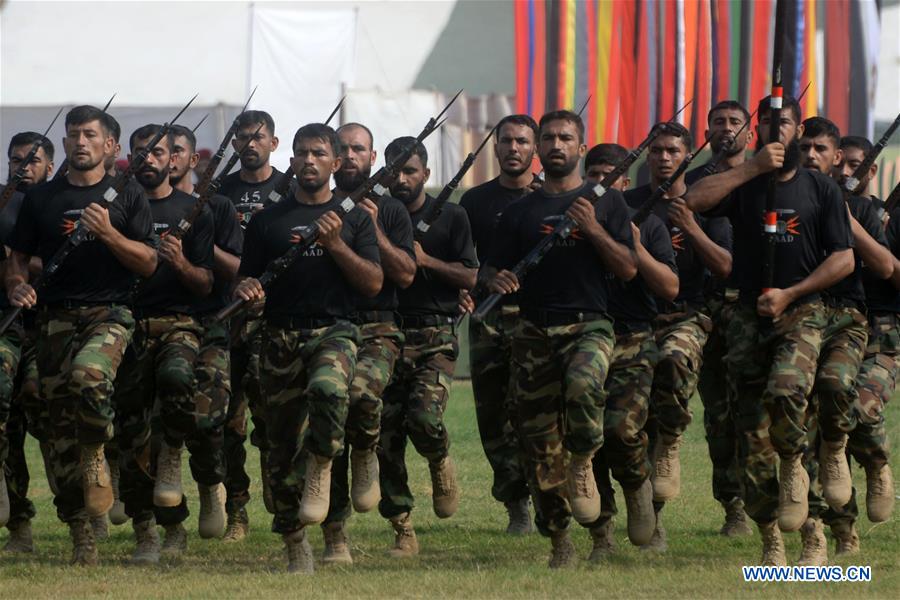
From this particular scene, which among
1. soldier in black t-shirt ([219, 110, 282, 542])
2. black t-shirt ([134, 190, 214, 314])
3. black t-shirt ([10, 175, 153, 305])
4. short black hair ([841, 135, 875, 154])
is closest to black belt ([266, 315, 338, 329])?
black t-shirt ([10, 175, 153, 305])

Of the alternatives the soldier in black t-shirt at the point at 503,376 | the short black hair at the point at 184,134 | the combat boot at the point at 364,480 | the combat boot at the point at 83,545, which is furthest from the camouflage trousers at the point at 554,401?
the short black hair at the point at 184,134

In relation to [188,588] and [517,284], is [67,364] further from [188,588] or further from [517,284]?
[517,284]

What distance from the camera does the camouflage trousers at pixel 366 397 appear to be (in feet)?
34.8

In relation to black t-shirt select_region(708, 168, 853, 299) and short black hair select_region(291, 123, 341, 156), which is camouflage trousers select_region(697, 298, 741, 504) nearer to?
black t-shirt select_region(708, 168, 853, 299)

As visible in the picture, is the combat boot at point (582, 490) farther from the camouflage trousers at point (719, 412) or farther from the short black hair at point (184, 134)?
the short black hair at point (184, 134)

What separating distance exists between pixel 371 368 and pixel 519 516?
2.11 metres

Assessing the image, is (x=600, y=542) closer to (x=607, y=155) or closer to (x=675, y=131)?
(x=607, y=155)

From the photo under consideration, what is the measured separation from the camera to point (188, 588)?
997 cm

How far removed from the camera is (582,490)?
10.3 m

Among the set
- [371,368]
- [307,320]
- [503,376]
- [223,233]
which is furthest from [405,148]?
[307,320]

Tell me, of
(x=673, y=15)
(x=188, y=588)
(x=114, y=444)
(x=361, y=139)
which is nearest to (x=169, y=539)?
(x=114, y=444)

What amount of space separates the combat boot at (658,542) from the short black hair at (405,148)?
275 cm

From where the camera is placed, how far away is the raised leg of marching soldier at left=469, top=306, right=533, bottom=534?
12258 millimetres

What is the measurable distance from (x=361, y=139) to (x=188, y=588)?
3.23m
